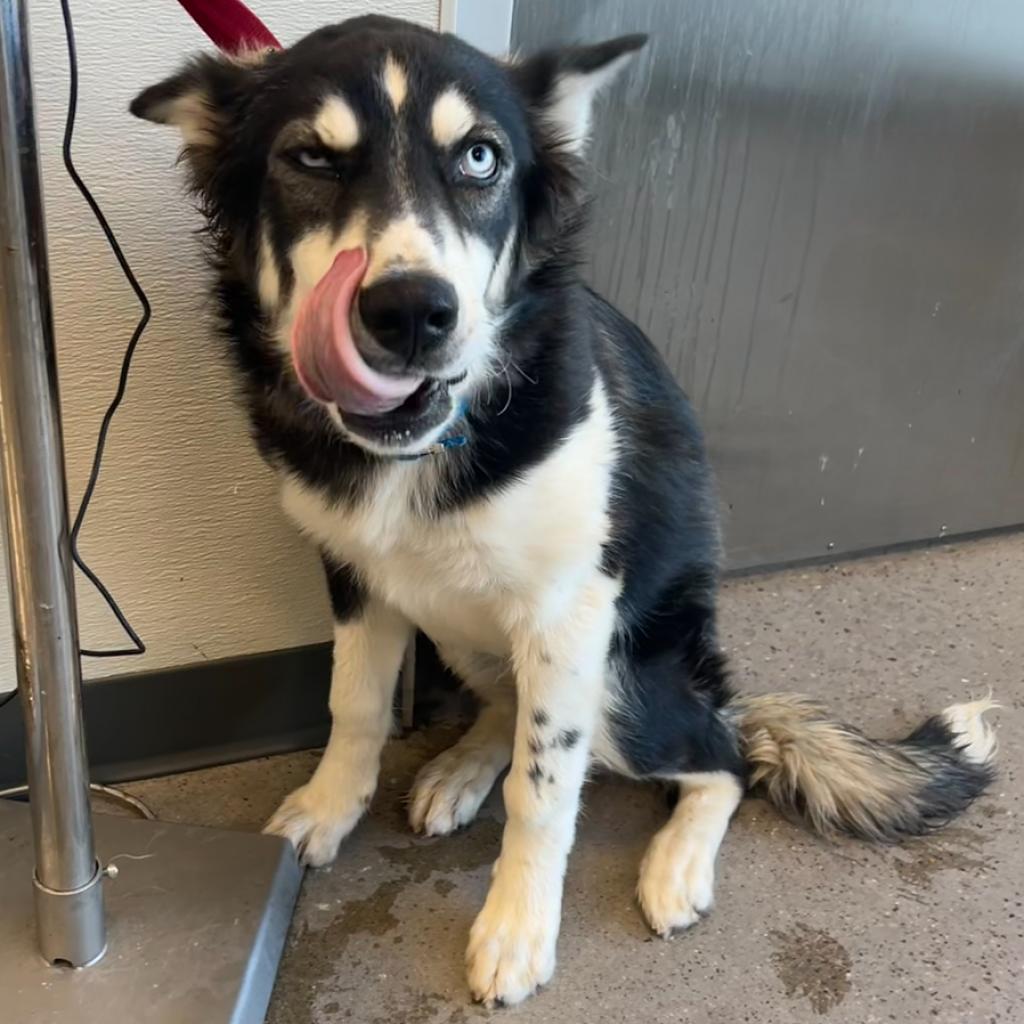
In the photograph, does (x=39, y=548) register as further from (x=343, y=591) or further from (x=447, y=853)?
(x=447, y=853)

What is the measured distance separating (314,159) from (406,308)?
0.81 feet

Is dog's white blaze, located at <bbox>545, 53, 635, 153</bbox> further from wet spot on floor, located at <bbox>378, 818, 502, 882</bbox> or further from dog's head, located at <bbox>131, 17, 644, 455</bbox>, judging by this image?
wet spot on floor, located at <bbox>378, 818, 502, 882</bbox>

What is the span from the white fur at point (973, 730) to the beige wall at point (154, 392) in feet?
3.49

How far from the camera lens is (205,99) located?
1238 mm

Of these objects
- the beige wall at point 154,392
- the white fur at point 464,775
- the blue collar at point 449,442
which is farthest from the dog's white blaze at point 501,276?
the white fur at point 464,775

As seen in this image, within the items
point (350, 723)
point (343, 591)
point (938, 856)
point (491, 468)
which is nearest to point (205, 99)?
point (491, 468)

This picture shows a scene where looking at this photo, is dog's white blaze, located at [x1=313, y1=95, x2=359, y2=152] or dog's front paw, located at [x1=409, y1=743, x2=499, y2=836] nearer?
dog's white blaze, located at [x1=313, y1=95, x2=359, y2=152]

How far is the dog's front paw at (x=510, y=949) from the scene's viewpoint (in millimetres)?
1405

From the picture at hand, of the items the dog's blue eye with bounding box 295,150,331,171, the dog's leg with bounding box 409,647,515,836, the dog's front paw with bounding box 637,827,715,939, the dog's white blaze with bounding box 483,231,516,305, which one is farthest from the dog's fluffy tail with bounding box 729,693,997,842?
the dog's blue eye with bounding box 295,150,331,171

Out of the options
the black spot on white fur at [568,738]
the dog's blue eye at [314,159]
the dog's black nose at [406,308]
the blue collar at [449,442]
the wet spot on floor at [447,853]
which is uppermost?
the dog's blue eye at [314,159]

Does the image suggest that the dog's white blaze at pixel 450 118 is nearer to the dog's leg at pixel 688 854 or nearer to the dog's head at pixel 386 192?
the dog's head at pixel 386 192

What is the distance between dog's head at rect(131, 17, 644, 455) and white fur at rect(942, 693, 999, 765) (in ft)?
3.45

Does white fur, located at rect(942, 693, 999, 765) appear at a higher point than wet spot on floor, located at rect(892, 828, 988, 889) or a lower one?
higher

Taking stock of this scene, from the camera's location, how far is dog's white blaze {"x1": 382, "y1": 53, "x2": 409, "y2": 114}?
112 centimetres
